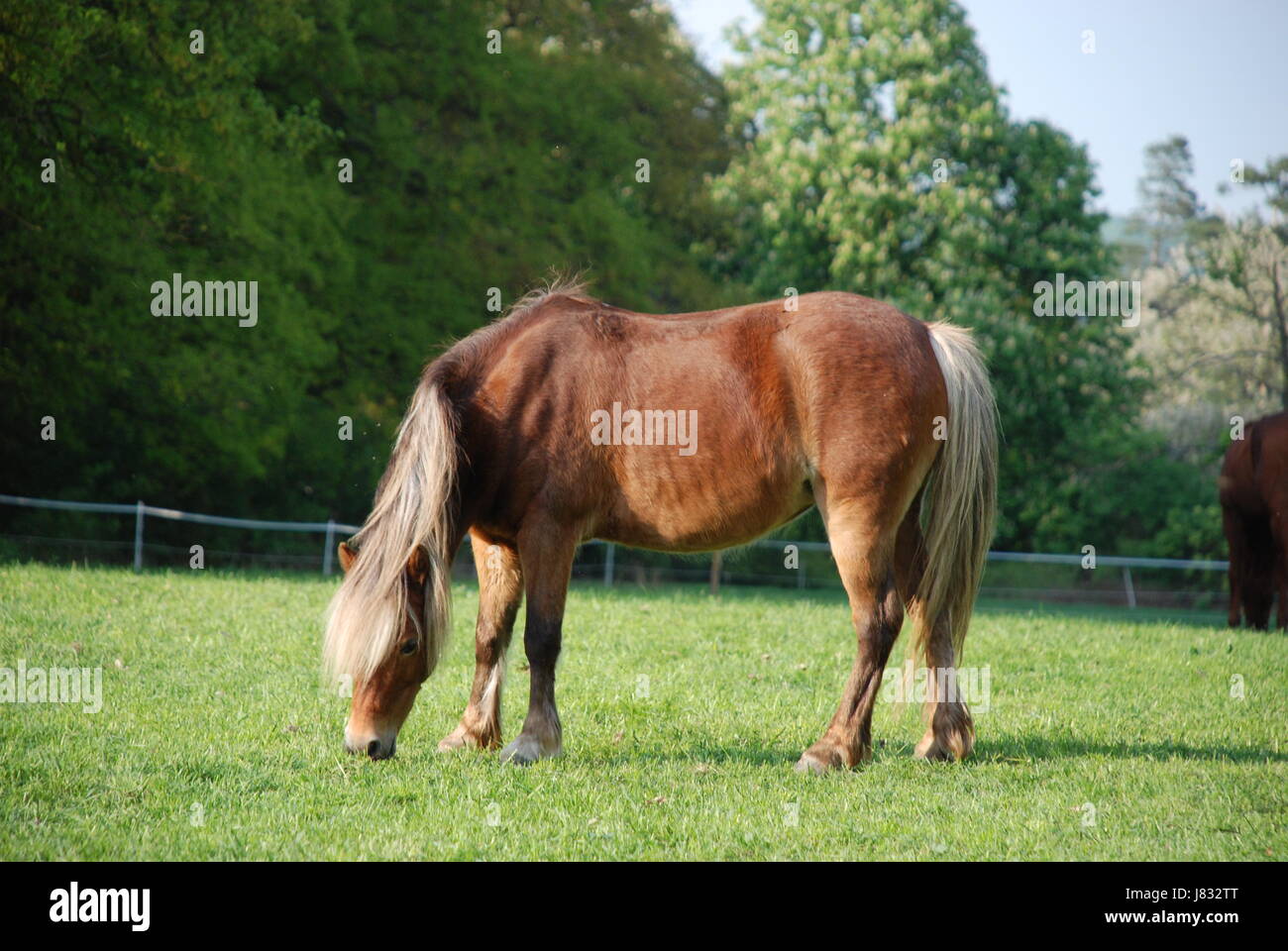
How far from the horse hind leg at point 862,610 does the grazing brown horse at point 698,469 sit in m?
0.01

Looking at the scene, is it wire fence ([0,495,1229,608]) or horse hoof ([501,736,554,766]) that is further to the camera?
wire fence ([0,495,1229,608])

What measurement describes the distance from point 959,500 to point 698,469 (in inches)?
60.8

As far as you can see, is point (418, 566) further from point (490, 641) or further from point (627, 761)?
point (627, 761)

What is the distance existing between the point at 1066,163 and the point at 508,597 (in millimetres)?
24560

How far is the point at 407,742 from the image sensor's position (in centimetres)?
671

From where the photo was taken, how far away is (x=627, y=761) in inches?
253

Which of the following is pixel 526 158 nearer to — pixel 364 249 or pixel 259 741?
pixel 364 249

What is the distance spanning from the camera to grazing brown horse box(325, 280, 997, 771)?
6250mm

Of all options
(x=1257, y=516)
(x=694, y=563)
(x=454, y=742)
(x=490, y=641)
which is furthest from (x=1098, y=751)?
(x=694, y=563)

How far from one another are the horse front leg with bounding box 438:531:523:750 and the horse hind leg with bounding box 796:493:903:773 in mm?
1826

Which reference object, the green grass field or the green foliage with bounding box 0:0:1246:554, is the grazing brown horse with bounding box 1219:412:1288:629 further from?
the green foliage with bounding box 0:0:1246:554

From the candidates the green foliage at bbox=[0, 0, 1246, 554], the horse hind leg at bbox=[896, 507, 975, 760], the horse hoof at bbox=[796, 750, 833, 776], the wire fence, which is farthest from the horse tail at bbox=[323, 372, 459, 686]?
the green foliage at bbox=[0, 0, 1246, 554]
